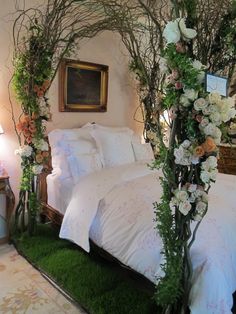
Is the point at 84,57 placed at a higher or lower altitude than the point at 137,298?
higher

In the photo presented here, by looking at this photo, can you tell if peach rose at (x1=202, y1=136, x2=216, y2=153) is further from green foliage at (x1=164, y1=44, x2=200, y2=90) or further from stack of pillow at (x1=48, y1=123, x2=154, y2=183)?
stack of pillow at (x1=48, y1=123, x2=154, y2=183)

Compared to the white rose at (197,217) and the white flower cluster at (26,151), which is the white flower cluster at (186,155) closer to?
the white rose at (197,217)

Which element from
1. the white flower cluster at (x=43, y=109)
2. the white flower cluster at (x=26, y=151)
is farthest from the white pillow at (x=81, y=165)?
the white flower cluster at (x=43, y=109)

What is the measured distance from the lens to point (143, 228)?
6.57ft

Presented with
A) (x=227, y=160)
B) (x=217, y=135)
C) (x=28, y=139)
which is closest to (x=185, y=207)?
(x=217, y=135)

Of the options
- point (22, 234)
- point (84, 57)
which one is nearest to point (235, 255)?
point (22, 234)

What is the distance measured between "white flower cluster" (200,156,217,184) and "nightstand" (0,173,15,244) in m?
2.02

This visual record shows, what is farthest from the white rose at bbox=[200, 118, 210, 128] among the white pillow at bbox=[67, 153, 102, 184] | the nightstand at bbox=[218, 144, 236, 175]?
the nightstand at bbox=[218, 144, 236, 175]

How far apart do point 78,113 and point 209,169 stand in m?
2.40

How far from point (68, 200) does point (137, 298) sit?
1233mm

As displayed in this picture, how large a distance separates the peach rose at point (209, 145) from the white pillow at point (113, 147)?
175cm

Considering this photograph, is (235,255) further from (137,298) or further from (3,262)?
(3,262)

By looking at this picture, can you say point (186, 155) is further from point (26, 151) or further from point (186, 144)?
point (26, 151)

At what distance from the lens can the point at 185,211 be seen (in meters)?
1.49
